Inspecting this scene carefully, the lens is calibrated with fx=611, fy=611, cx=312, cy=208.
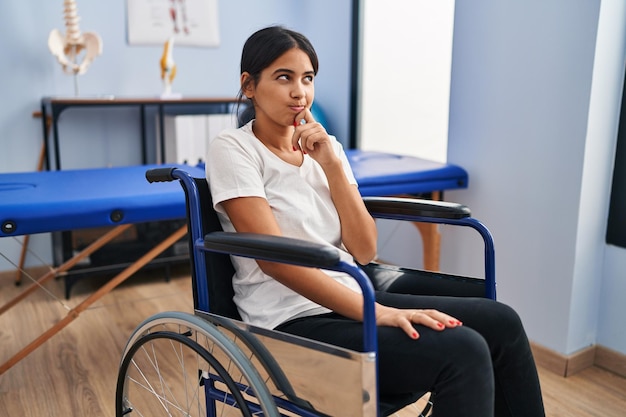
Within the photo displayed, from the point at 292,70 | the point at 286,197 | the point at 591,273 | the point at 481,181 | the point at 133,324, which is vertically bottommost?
the point at 133,324

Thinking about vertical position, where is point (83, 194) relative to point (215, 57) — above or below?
below

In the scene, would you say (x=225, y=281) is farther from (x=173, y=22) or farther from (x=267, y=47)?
(x=173, y=22)

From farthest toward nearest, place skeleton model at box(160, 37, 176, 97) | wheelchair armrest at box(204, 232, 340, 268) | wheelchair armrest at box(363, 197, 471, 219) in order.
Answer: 1. skeleton model at box(160, 37, 176, 97)
2. wheelchair armrest at box(363, 197, 471, 219)
3. wheelchair armrest at box(204, 232, 340, 268)

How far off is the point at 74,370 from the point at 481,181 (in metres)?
1.62

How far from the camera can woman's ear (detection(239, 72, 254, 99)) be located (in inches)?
51.2

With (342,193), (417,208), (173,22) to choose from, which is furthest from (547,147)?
(173,22)

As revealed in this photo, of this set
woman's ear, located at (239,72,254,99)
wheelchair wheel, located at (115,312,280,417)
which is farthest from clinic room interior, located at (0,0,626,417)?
woman's ear, located at (239,72,254,99)

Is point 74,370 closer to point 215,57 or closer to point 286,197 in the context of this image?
point 286,197

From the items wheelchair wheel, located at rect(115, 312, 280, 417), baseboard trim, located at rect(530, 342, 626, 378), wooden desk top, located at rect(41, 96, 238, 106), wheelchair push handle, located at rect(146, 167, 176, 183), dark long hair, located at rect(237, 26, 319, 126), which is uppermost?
dark long hair, located at rect(237, 26, 319, 126)

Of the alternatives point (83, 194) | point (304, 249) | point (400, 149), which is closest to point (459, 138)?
point (400, 149)

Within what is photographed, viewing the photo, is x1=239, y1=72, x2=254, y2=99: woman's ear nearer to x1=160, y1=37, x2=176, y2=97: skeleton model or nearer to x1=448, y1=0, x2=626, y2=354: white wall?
x1=448, y1=0, x2=626, y2=354: white wall

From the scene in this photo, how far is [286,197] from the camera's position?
4.17ft

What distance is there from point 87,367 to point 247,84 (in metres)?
1.33

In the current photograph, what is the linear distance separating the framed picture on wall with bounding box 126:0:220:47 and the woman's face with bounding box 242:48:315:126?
2142 millimetres
